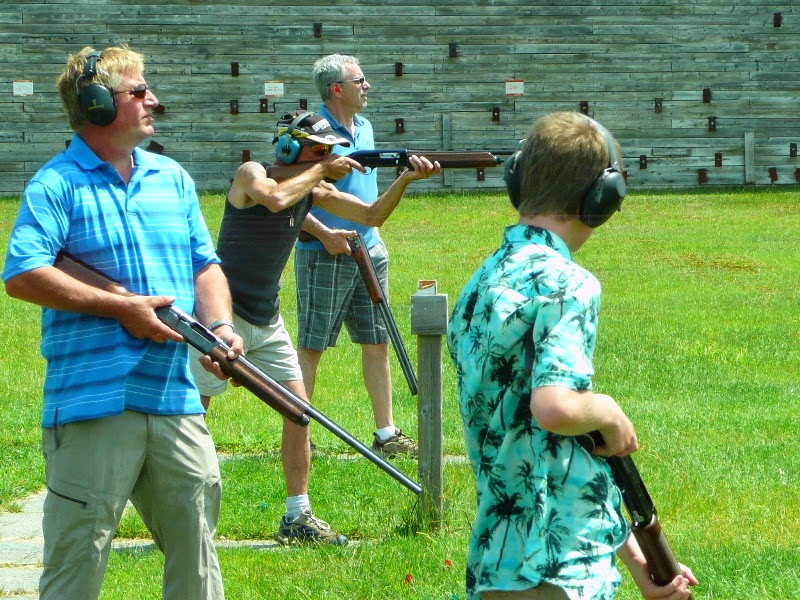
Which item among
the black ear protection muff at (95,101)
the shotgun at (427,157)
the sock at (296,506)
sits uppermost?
the black ear protection muff at (95,101)

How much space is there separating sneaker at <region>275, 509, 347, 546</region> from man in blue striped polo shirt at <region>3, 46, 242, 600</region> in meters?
1.62

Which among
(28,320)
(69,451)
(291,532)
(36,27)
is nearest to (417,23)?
(36,27)

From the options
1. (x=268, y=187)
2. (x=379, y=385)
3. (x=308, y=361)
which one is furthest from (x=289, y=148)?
(x=379, y=385)

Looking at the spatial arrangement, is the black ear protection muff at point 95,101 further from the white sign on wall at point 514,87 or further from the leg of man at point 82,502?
the white sign on wall at point 514,87

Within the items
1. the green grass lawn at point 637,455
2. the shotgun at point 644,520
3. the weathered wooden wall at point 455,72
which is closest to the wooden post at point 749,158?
the weathered wooden wall at point 455,72

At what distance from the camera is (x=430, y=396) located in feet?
18.3

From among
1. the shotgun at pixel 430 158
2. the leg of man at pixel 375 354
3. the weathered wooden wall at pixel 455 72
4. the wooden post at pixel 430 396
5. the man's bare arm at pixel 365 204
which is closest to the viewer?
the wooden post at pixel 430 396

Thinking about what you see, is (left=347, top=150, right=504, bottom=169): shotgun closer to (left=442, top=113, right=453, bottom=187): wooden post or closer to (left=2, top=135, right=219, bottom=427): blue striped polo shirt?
(left=2, top=135, right=219, bottom=427): blue striped polo shirt

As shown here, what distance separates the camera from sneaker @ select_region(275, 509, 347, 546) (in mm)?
5500

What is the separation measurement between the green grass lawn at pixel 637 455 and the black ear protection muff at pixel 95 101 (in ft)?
6.80

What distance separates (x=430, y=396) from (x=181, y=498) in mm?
1999

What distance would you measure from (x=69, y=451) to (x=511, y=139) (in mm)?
23804

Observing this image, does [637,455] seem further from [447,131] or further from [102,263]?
[447,131]

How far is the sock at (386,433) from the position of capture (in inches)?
286
